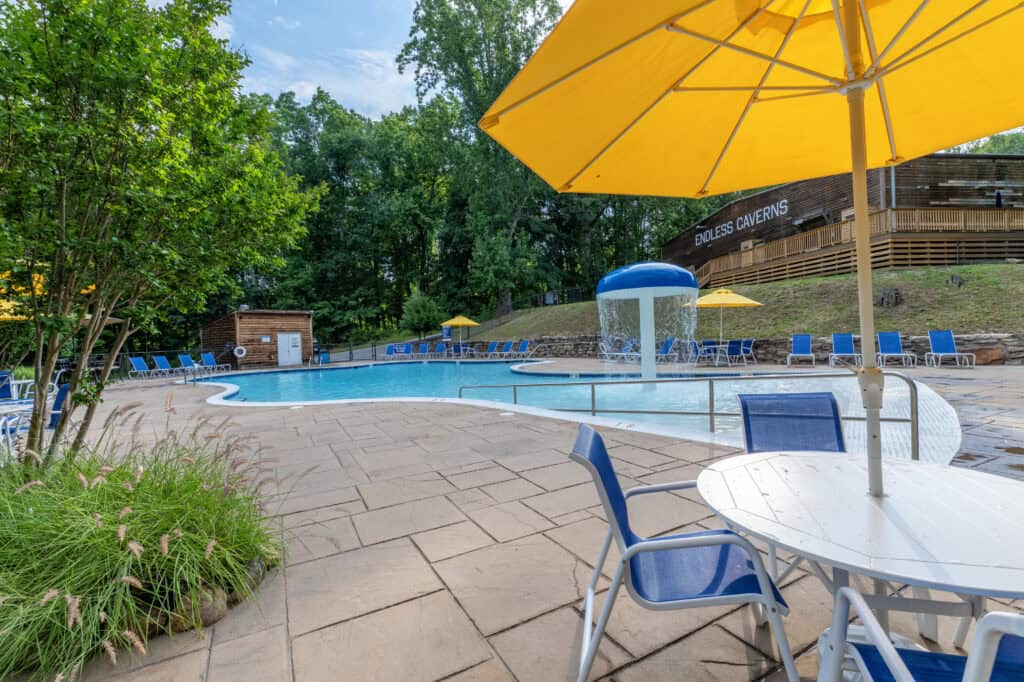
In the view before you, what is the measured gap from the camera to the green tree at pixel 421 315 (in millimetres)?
25047

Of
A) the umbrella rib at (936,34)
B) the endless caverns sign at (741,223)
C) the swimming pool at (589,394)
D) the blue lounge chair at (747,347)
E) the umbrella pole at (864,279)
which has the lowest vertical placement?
the swimming pool at (589,394)

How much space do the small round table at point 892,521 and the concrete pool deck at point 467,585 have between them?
0.57m

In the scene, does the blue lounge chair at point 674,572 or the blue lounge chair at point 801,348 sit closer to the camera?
the blue lounge chair at point 674,572

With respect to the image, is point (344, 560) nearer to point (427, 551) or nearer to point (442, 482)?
point (427, 551)

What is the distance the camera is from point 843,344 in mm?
11352

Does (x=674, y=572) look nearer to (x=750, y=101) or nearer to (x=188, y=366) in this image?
(x=750, y=101)

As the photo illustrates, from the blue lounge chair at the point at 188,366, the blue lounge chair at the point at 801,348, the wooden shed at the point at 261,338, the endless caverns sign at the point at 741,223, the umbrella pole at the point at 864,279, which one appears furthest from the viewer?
the endless caverns sign at the point at 741,223

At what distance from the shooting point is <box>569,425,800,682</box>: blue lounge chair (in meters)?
1.32

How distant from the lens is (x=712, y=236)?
1033 inches

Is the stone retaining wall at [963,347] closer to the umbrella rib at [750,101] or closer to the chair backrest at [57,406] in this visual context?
the umbrella rib at [750,101]

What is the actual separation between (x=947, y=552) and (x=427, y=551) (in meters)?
2.02

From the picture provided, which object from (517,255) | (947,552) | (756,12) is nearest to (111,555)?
(947,552)

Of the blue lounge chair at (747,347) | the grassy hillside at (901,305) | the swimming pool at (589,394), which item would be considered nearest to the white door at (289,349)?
the swimming pool at (589,394)

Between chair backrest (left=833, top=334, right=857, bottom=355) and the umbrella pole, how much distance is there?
38.6ft
